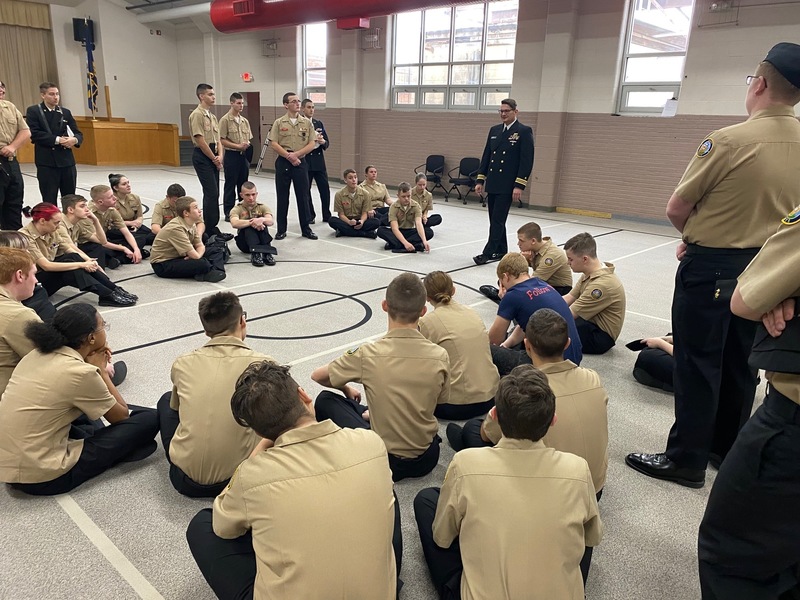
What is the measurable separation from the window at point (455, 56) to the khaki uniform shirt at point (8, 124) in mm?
8536

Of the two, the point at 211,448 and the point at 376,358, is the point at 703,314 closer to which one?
the point at 376,358

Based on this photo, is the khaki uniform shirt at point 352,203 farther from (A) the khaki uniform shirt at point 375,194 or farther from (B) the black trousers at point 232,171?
(B) the black trousers at point 232,171

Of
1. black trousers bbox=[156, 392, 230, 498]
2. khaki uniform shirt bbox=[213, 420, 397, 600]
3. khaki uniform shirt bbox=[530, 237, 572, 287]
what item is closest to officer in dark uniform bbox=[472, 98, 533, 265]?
khaki uniform shirt bbox=[530, 237, 572, 287]

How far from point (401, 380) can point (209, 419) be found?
776 millimetres

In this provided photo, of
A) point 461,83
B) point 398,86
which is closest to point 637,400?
point 461,83

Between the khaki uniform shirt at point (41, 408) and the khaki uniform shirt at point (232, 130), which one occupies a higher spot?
the khaki uniform shirt at point (232, 130)

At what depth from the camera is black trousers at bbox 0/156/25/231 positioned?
5.65m

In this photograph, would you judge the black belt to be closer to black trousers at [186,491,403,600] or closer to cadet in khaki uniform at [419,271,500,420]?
cadet in khaki uniform at [419,271,500,420]

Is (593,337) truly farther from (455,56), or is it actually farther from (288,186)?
(455,56)

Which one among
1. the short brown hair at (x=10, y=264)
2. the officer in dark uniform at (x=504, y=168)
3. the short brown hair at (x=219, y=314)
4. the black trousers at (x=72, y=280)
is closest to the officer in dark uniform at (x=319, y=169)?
the officer in dark uniform at (x=504, y=168)

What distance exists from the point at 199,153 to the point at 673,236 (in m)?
7.19

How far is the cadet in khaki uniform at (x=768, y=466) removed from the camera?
134cm

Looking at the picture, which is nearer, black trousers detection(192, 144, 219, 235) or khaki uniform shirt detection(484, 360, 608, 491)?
khaki uniform shirt detection(484, 360, 608, 491)

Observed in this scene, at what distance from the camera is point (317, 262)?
20.6 feet
